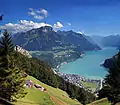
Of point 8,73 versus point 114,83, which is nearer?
point 8,73

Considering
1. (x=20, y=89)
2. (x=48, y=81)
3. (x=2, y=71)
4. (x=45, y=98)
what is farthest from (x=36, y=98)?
(x=48, y=81)

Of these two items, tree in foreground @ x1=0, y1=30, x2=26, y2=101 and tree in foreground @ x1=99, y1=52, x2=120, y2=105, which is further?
tree in foreground @ x1=99, y1=52, x2=120, y2=105

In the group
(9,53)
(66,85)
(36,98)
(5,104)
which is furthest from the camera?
(66,85)

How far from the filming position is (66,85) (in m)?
140

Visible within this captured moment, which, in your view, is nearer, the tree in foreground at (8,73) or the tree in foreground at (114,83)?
the tree in foreground at (8,73)

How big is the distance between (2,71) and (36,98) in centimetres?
3008

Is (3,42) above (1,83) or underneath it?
above

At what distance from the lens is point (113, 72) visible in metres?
38.0

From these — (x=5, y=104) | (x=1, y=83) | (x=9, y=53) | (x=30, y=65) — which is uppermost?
(x=30, y=65)

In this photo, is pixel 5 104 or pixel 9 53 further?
pixel 9 53

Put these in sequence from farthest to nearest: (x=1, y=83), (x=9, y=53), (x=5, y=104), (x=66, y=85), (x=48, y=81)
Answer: (x=66, y=85) → (x=48, y=81) → (x=9, y=53) → (x=1, y=83) → (x=5, y=104)

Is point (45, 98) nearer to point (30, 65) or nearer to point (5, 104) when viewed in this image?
point (5, 104)

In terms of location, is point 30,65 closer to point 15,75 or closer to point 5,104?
point 15,75

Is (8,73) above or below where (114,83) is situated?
above
